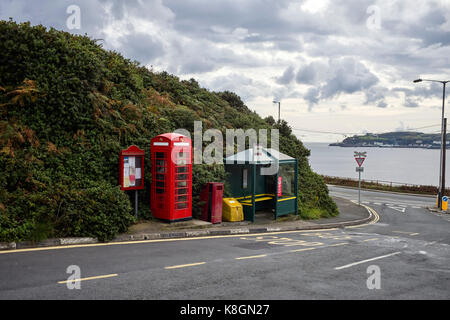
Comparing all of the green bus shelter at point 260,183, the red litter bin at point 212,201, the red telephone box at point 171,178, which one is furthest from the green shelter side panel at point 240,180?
the red telephone box at point 171,178

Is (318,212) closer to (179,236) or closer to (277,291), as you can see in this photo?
(179,236)

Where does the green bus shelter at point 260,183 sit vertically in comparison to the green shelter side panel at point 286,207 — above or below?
above

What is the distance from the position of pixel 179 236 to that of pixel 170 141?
2.97m

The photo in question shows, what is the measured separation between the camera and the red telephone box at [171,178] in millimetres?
12961

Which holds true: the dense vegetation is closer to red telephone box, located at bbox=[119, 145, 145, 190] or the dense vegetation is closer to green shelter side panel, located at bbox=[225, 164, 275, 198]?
red telephone box, located at bbox=[119, 145, 145, 190]

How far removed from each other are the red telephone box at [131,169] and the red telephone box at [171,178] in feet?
1.36

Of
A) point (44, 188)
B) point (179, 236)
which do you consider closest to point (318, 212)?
point (179, 236)

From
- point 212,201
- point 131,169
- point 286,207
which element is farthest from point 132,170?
point 286,207

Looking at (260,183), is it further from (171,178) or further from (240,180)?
(171,178)

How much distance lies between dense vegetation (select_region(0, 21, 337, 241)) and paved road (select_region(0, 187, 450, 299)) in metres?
1.17

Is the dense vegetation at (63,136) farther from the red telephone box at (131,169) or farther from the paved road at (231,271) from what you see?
the paved road at (231,271)

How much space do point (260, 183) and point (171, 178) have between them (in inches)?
248
